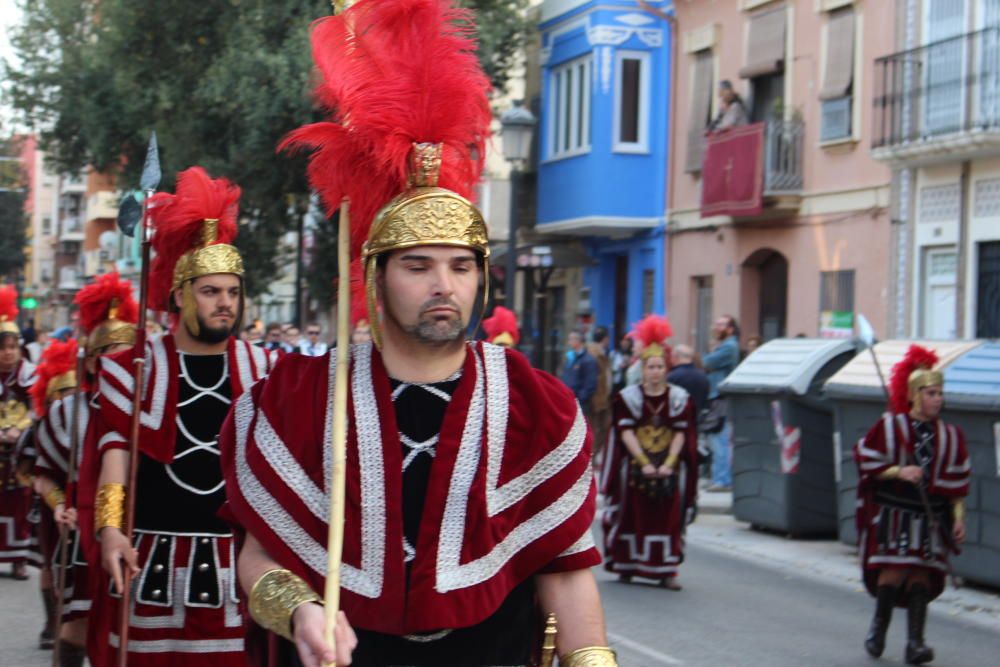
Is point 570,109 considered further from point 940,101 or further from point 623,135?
point 940,101

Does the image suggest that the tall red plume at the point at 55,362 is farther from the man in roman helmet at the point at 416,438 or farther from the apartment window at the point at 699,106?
the apartment window at the point at 699,106

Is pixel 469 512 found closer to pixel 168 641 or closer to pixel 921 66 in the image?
pixel 168 641

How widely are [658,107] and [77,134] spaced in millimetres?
10660

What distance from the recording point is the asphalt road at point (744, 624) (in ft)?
30.2

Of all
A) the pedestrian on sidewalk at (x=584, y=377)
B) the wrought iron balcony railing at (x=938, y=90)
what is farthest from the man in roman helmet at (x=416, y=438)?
the wrought iron balcony railing at (x=938, y=90)

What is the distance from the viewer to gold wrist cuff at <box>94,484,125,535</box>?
567cm

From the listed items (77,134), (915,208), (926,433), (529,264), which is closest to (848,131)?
(915,208)

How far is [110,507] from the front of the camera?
570 cm

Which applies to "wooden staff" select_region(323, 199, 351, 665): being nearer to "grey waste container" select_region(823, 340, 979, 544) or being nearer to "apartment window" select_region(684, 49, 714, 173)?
"grey waste container" select_region(823, 340, 979, 544)

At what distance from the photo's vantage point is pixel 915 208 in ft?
68.4

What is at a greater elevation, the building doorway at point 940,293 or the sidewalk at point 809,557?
the building doorway at point 940,293

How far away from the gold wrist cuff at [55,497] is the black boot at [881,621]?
455 centimetres

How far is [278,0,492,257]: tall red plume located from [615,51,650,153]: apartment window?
24.3m

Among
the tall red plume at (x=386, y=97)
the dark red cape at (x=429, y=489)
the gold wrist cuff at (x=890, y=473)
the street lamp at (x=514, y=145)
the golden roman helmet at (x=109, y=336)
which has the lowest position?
the gold wrist cuff at (x=890, y=473)
